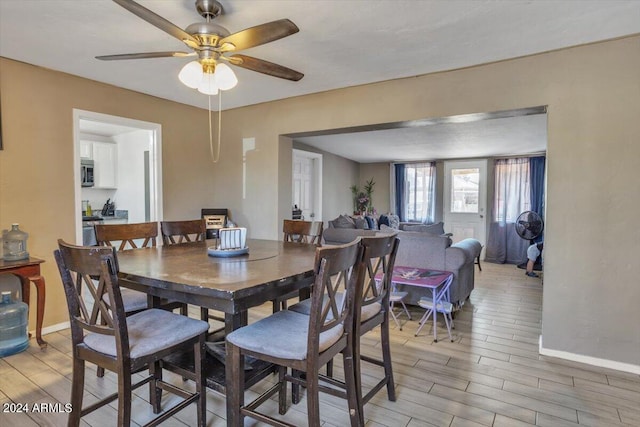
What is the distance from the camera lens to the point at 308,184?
6.63 m

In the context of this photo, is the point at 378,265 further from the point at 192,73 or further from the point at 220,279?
the point at 192,73

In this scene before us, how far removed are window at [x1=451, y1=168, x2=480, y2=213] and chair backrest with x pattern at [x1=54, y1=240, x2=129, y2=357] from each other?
271 inches

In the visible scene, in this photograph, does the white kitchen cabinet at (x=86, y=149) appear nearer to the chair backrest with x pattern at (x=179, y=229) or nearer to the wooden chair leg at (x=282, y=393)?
the chair backrest with x pattern at (x=179, y=229)

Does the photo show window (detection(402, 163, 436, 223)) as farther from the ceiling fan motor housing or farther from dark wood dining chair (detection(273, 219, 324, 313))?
the ceiling fan motor housing

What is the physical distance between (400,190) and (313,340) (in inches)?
270

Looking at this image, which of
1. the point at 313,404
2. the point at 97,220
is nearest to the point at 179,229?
the point at 313,404

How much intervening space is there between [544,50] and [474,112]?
2.01 ft

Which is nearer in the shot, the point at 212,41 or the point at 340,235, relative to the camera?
the point at 212,41

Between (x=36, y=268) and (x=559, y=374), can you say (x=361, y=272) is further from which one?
(x=36, y=268)

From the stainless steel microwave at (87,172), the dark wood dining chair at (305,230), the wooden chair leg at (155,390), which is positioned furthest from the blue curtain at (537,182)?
the stainless steel microwave at (87,172)

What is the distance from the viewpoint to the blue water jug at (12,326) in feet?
8.63

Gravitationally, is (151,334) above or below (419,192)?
below

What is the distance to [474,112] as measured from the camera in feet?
9.59

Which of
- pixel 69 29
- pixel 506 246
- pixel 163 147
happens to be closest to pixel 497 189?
pixel 506 246
